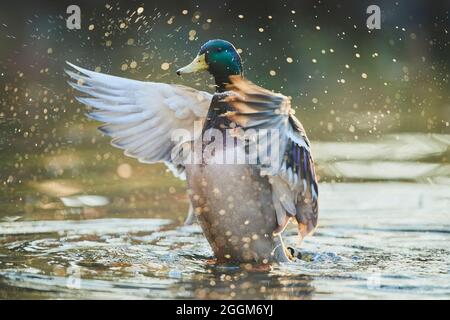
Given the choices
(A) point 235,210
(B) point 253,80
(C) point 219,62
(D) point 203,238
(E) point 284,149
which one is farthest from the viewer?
(B) point 253,80

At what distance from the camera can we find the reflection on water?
568 cm

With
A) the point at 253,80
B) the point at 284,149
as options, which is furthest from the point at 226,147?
the point at 253,80

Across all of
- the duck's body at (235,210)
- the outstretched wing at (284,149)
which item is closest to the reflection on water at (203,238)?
the duck's body at (235,210)

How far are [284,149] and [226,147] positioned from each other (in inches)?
12.5

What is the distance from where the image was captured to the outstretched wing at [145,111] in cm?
666

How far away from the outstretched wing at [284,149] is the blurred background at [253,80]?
0.84 m

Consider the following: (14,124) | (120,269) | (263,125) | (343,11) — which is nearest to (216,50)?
(263,125)

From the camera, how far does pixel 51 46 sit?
40.8 ft

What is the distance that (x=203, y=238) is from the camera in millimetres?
7164

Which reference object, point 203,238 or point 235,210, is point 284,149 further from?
point 203,238

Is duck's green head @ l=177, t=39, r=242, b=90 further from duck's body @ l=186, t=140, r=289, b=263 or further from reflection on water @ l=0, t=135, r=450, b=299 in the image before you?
reflection on water @ l=0, t=135, r=450, b=299

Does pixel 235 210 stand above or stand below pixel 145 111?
below

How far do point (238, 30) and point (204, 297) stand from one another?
7.41 metres
